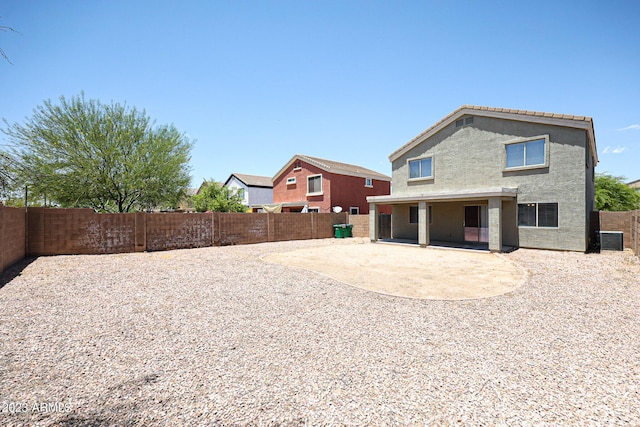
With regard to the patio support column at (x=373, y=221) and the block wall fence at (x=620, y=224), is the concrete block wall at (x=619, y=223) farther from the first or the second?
the patio support column at (x=373, y=221)

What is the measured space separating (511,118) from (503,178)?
2.93 meters

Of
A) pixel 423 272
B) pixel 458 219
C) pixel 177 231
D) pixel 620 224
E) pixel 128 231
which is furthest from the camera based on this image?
pixel 458 219

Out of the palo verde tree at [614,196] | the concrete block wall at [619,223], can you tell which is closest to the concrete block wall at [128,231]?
the concrete block wall at [619,223]

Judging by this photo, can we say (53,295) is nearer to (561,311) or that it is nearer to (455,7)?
(561,311)

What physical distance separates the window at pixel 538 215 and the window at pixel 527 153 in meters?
1.94

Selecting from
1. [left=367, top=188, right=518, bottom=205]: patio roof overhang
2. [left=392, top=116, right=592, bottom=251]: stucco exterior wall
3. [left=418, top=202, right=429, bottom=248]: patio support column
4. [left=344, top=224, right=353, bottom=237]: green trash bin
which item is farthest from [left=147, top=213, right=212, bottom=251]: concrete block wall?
[left=392, top=116, right=592, bottom=251]: stucco exterior wall

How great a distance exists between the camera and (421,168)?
17.4 metres

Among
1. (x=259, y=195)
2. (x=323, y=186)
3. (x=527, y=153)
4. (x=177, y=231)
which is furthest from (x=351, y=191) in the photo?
(x=177, y=231)

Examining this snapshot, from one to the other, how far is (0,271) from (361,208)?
75.0 ft

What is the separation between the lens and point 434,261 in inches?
435

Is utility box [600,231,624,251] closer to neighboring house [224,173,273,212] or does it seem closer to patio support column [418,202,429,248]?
patio support column [418,202,429,248]

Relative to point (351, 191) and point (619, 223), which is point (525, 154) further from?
point (351, 191)

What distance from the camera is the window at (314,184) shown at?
25.2 meters

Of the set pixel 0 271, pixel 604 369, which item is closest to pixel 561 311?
pixel 604 369
